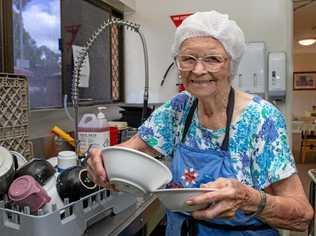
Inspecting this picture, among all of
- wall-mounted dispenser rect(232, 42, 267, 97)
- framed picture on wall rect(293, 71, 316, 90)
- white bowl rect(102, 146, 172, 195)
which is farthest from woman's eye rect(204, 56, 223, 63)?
framed picture on wall rect(293, 71, 316, 90)

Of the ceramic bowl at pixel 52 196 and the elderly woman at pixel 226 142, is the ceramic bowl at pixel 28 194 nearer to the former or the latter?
the ceramic bowl at pixel 52 196

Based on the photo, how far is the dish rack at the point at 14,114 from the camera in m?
1.20

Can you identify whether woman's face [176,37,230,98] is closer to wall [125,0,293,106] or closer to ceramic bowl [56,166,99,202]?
ceramic bowl [56,166,99,202]

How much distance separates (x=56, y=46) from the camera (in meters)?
1.97

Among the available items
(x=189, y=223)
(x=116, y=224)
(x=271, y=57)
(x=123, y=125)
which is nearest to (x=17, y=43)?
(x=123, y=125)

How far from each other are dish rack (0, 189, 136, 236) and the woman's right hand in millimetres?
104

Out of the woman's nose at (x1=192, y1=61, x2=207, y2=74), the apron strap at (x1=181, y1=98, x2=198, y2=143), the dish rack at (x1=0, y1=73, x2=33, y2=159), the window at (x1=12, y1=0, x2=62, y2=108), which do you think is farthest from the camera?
the window at (x1=12, y1=0, x2=62, y2=108)

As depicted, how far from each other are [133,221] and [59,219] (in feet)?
1.06

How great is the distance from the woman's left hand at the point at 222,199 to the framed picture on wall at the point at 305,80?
9253 millimetres

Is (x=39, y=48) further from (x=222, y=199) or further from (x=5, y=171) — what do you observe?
(x=222, y=199)

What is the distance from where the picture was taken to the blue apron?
949mm

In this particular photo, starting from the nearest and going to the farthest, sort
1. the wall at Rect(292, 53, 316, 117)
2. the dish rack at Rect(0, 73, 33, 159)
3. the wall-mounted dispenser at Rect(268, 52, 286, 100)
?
the dish rack at Rect(0, 73, 33, 159) → the wall-mounted dispenser at Rect(268, 52, 286, 100) → the wall at Rect(292, 53, 316, 117)

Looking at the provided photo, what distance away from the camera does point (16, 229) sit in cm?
84

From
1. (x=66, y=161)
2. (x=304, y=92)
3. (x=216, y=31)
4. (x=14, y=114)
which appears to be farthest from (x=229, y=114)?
(x=304, y=92)
